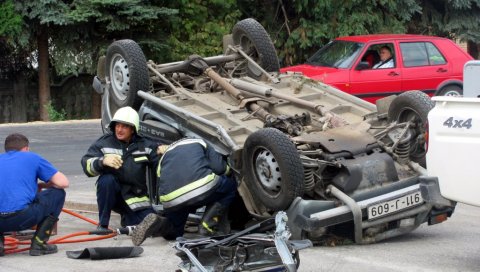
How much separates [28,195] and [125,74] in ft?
7.67

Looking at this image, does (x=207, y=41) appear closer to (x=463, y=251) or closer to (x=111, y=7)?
(x=111, y=7)

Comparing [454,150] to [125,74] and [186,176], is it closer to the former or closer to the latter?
[186,176]

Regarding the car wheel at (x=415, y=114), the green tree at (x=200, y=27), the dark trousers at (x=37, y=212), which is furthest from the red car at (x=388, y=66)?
the dark trousers at (x=37, y=212)

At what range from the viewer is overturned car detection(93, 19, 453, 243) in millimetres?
7902

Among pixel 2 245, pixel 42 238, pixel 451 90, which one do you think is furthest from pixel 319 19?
pixel 2 245

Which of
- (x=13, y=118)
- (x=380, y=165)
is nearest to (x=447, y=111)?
(x=380, y=165)

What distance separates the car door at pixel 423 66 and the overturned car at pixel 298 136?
6782mm

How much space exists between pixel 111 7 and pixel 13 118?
4.55 m

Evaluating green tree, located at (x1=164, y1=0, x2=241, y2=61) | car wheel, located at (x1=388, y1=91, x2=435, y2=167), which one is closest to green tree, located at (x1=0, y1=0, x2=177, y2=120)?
green tree, located at (x1=164, y1=0, x2=241, y2=61)

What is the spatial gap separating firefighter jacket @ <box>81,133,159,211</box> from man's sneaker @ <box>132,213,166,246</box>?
25.6 inches

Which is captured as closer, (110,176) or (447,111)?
(447,111)

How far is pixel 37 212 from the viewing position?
784 centimetres

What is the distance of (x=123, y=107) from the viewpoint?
9.55 metres

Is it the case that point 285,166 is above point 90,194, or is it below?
above
